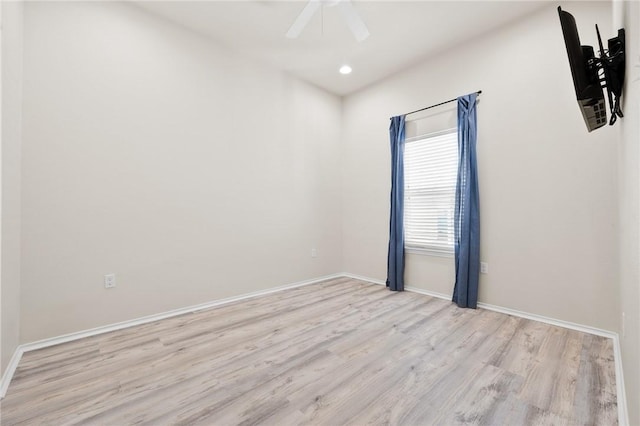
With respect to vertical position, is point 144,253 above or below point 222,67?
below

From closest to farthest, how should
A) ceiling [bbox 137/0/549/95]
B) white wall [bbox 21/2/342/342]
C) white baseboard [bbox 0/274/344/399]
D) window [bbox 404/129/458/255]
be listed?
white baseboard [bbox 0/274/344/399]
white wall [bbox 21/2/342/342]
ceiling [bbox 137/0/549/95]
window [bbox 404/129/458/255]

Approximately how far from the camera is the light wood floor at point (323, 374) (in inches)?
55.9

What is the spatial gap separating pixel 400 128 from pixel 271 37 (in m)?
1.93

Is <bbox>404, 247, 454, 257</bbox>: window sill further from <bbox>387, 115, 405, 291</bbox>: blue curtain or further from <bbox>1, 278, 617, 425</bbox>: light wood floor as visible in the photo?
<bbox>1, 278, 617, 425</bbox>: light wood floor

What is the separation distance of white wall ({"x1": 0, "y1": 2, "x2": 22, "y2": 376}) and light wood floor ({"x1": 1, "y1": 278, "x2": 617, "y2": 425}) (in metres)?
0.32

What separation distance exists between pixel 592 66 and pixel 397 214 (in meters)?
2.38

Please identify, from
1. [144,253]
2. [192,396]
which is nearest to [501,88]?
[192,396]

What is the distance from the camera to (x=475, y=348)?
2.10 meters

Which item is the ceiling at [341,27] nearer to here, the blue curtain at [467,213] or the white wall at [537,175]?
the white wall at [537,175]

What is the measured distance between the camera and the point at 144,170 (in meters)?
2.63

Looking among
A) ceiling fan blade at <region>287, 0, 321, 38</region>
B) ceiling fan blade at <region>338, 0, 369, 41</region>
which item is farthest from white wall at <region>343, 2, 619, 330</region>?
ceiling fan blade at <region>287, 0, 321, 38</region>

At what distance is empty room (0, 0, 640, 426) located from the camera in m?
1.56

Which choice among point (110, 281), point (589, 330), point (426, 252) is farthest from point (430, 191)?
point (110, 281)

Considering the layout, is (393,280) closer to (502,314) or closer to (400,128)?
(502,314)
